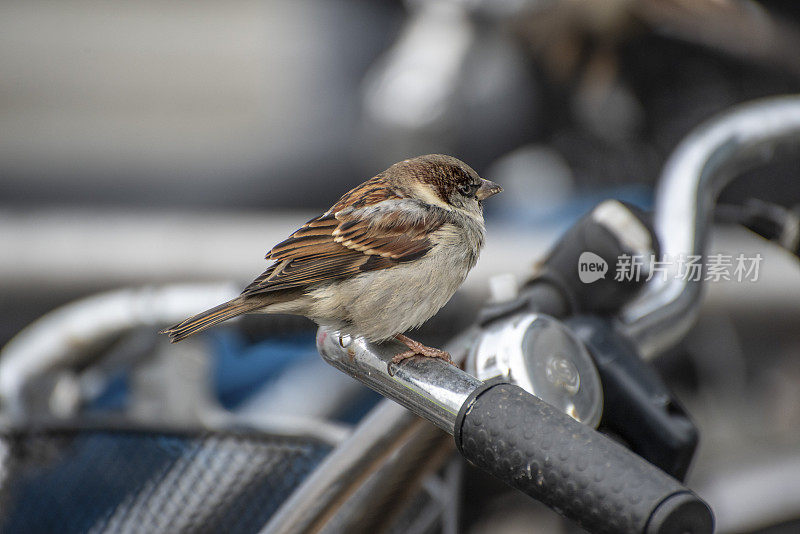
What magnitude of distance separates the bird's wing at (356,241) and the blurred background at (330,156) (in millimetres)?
379

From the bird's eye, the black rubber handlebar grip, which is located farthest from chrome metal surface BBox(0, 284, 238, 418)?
the black rubber handlebar grip

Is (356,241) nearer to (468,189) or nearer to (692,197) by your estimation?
(468,189)

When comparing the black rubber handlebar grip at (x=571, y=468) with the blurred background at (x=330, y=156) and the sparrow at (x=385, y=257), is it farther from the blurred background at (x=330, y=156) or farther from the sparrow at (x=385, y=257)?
the blurred background at (x=330, y=156)

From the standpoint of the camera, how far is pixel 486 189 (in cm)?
79

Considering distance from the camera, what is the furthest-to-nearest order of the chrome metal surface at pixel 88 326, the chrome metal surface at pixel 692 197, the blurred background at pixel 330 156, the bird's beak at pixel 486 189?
the blurred background at pixel 330 156
the chrome metal surface at pixel 88 326
the chrome metal surface at pixel 692 197
the bird's beak at pixel 486 189

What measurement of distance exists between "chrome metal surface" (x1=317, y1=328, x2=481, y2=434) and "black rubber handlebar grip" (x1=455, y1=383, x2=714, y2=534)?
17 millimetres

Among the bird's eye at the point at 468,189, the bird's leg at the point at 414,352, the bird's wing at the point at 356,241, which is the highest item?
the bird's eye at the point at 468,189

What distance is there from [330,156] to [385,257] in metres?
4.93

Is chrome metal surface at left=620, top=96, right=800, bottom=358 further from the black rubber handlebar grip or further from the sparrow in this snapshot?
the black rubber handlebar grip

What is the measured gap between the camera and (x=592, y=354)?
789mm

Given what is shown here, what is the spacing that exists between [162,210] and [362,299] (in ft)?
13.7

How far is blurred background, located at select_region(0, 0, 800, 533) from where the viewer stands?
4.57 feet

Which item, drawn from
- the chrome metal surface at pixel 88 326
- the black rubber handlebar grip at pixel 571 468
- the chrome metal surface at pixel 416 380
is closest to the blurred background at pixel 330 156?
the chrome metal surface at pixel 88 326

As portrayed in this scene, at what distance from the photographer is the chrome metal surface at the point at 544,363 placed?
690mm
